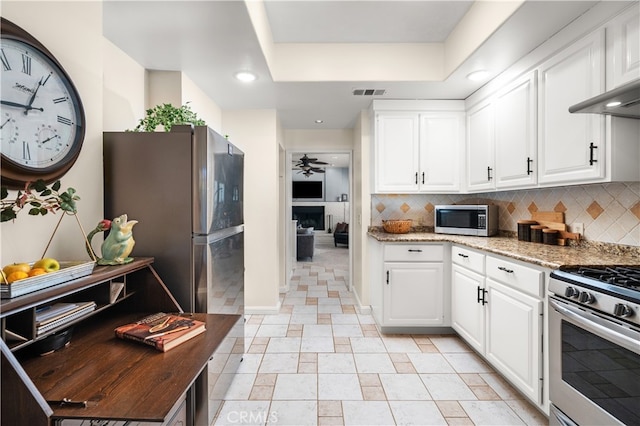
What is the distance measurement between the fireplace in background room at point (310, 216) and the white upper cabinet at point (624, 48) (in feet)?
30.3

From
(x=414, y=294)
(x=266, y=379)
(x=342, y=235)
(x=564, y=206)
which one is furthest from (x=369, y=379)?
(x=342, y=235)

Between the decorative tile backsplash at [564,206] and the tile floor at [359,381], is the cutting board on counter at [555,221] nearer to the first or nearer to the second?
the decorative tile backsplash at [564,206]

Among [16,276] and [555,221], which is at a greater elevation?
[555,221]

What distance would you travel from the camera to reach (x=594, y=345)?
53.5 inches

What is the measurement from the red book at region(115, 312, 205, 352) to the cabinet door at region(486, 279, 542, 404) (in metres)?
1.81

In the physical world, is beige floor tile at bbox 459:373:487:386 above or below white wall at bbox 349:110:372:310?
below

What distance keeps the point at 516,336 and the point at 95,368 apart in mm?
2192

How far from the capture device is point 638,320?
1163mm

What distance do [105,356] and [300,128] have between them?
146 inches

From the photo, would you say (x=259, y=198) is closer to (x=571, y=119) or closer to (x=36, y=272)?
(x=36, y=272)

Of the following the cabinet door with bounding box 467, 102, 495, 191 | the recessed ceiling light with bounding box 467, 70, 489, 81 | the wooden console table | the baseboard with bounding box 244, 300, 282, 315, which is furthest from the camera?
the baseboard with bounding box 244, 300, 282, 315

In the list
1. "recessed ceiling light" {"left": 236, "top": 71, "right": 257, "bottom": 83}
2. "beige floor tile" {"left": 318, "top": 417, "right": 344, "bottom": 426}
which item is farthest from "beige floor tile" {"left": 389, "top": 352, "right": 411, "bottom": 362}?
"recessed ceiling light" {"left": 236, "top": 71, "right": 257, "bottom": 83}

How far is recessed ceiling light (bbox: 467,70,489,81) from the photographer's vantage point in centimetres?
254

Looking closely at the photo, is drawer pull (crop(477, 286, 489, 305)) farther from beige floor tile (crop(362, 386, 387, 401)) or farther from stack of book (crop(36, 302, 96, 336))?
stack of book (crop(36, 302, 96, 336))
